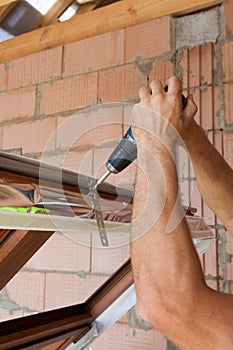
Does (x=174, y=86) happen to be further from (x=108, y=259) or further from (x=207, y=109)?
(x=108, y=259)

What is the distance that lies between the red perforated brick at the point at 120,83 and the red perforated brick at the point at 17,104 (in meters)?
0.43

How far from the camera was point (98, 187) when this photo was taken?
0.69m

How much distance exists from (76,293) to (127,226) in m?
1.32

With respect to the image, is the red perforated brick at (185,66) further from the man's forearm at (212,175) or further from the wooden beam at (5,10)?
the wooden beam at (5,10)

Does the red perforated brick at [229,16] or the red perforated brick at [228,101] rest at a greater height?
the red perforated brick at [229,16]

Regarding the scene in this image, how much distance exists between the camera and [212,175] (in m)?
1.06

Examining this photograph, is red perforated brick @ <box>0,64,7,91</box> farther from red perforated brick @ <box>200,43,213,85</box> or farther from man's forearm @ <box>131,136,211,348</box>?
man's forearm @ <box>131,136,211,348</box>

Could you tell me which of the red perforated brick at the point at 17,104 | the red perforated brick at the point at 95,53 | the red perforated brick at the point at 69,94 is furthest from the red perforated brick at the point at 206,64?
the red perforated brick at the point at 17,104

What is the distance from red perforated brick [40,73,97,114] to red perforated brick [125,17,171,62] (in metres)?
0.23

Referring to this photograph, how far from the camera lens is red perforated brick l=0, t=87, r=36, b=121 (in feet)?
7.55

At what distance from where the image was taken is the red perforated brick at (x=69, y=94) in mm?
2137

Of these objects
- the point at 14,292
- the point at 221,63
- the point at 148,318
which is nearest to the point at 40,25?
the point at 221,63

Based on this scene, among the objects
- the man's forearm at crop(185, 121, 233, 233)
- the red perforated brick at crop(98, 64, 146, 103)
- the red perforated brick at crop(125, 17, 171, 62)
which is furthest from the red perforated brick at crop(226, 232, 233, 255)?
the red perforated brick at crop(125, 17, 171, 62)

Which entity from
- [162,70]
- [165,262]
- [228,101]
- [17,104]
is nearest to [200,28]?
[162,70]
